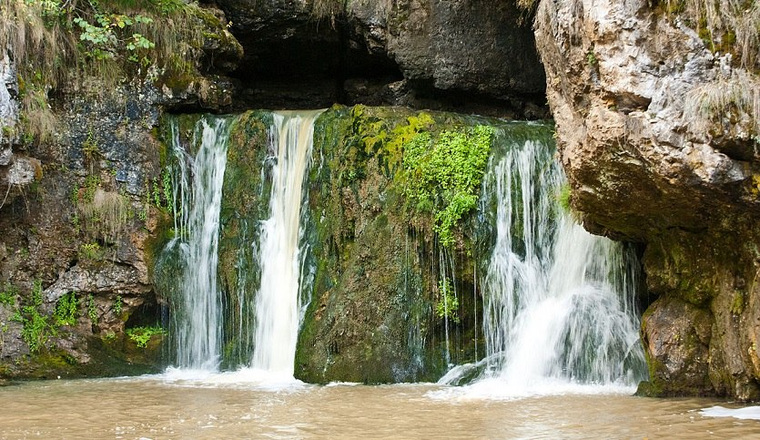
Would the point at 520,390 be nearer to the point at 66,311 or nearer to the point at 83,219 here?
the point at 66,311

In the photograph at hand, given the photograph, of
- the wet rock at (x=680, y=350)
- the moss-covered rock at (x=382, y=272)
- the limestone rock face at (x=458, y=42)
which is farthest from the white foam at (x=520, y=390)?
the limestone rock face at (x=458, y=42)

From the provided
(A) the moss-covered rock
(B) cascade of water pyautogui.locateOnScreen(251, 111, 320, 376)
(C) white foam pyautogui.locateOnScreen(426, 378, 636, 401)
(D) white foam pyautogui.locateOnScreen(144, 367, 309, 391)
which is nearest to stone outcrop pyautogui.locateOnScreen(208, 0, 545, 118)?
(B) cascade of water pyautogui.locateOnScreen(251, 111, 320, 376)

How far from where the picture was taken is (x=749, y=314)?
23.6 feet

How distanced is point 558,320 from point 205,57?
6668 millimetres

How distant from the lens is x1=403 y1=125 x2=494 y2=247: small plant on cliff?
32.8 ft

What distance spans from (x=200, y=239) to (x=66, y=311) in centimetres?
192

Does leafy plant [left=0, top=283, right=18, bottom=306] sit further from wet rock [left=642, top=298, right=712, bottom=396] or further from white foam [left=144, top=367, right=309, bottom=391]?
wet rock [left=642, top=298, right=712, bottom=396]

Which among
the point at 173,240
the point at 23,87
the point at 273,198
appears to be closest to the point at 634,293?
the point at 273,198

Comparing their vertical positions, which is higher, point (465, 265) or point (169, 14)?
point (169, 14)

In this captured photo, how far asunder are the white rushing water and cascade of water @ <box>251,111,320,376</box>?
2209 mm

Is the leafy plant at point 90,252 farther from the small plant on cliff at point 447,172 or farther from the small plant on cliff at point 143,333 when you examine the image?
the small plant on cliff at point 447,172

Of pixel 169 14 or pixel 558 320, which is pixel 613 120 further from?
pixel 169 14

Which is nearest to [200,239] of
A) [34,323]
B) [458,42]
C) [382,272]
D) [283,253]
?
[283,253]

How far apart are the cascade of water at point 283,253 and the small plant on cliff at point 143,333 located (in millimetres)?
1455
